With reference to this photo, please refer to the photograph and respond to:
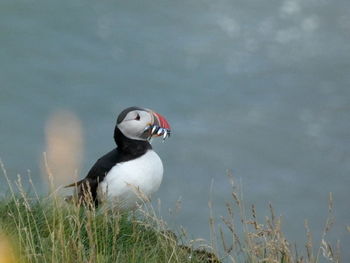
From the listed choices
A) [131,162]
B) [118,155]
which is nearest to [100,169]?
[118,155]

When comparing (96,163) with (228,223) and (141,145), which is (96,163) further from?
(228,223)

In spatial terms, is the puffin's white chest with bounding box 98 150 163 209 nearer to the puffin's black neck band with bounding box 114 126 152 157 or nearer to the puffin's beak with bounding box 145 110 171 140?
the puffin's black neck band with bounding box 114 126 152 157

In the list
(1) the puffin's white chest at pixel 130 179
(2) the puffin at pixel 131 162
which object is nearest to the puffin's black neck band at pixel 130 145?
(2) the puffin at pixel 131 162

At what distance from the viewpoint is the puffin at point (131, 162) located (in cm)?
821

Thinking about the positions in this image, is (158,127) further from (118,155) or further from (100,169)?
(100,169)

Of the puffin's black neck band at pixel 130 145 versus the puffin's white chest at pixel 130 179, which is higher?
the puffin's black neck band at pixel 130 145

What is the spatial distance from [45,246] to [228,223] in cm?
183

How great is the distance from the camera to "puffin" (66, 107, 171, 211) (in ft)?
26.9

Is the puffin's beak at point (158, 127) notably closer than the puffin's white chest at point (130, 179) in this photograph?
No

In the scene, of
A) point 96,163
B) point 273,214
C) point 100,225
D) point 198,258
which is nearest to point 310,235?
point 273,214

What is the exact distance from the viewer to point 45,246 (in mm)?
6395

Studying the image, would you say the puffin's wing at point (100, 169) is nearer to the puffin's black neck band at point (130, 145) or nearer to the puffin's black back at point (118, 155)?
the puffin's black back at point (118, 155)

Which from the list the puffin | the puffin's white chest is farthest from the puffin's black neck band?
the puffin's white chest

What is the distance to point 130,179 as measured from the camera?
8.20 metres
